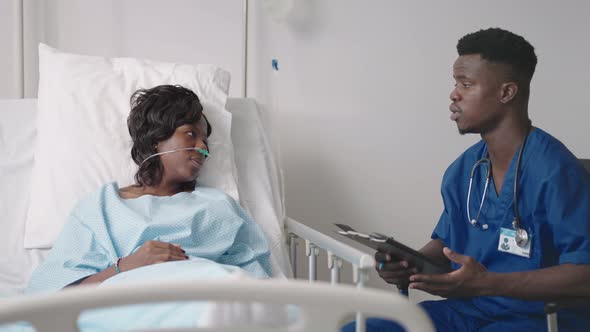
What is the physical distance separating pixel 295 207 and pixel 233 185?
2.47ft

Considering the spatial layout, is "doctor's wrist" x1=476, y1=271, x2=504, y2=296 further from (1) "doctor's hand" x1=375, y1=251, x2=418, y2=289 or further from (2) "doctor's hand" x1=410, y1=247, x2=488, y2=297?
(1) "doctor's hand" x1=375, y1=251, x2=418, y2=289

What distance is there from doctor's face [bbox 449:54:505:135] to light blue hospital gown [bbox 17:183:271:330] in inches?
25.4

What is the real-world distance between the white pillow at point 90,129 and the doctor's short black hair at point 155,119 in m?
0.07

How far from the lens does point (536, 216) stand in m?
1.58

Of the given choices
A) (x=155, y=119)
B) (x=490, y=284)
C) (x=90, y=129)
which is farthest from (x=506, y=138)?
(x=90, y=129)

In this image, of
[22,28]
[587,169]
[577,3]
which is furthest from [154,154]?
[577,3]

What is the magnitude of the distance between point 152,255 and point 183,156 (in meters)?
0.39

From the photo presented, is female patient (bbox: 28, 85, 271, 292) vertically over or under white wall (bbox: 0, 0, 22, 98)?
under

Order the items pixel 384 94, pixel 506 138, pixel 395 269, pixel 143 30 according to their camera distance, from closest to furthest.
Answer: pixel 395 269 < pixel 506 138 < pixel 143 30 < pixel 384 94

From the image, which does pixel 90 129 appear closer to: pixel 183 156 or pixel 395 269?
pixel 183 156

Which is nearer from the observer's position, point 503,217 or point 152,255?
point 152,255

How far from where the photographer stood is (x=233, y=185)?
1869 millimetres

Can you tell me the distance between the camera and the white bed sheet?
69.9 inches

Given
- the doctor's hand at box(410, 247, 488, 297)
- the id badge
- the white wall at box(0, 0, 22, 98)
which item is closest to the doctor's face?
the id badge
